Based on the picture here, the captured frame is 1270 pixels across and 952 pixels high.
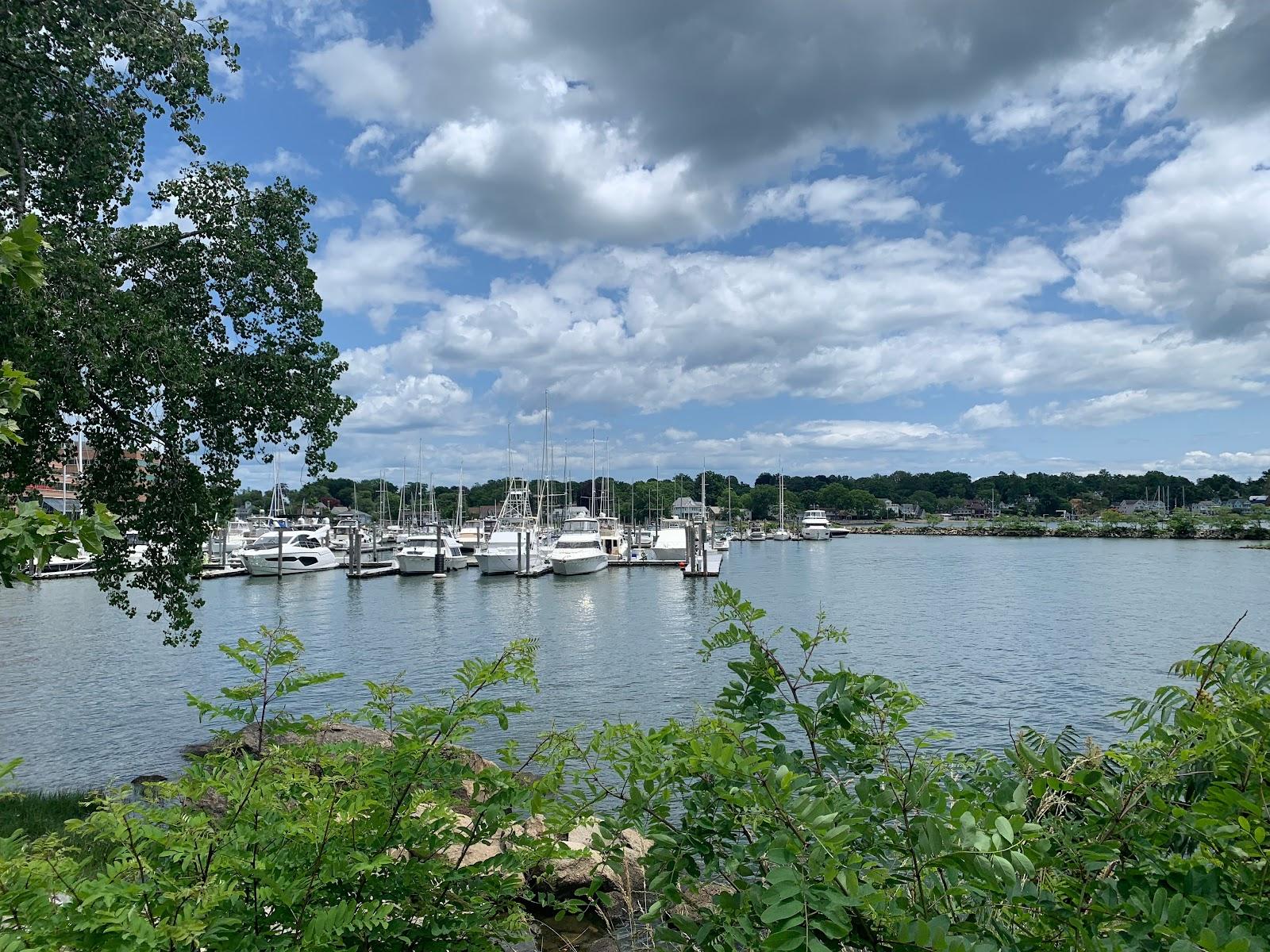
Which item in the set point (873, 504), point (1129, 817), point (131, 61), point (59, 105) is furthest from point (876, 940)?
point (873, 504)

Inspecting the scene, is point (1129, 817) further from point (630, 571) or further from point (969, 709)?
point (630, 571)

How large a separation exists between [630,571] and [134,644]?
41.4 metres

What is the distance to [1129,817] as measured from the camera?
2.51 metres

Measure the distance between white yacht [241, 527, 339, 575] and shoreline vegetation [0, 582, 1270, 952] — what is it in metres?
64.2

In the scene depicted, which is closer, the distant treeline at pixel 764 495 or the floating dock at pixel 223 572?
the floating dock at pixel 223 572

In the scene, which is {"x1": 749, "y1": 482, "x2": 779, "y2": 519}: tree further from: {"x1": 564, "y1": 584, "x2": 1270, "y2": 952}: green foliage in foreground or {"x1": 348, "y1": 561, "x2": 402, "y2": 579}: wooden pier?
{"x1": 564, "y1": 584, "x2": 1270, "y2": 952}: green foliage in foreground

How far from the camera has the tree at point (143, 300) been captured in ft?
30.4

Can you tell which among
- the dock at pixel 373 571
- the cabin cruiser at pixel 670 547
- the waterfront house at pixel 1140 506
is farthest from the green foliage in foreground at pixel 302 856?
the waterfront house at pixel 1140 506

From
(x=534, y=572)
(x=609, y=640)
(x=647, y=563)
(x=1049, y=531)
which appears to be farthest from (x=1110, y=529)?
(x=609, y=640)

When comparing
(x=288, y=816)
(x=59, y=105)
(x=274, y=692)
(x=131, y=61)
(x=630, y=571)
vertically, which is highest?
(x=131, y=61)

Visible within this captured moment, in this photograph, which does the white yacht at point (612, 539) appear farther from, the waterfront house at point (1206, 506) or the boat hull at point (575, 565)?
the waterfront house at point (1206, 506)

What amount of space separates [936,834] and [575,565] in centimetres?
6038

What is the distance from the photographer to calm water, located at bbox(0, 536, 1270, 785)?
18984mm

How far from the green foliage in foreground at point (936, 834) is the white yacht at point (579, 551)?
193 feet
